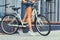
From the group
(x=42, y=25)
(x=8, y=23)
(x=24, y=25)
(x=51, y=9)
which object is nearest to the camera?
(x=42, y=25)

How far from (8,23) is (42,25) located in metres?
1.33

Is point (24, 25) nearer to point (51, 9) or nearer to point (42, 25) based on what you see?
point (42, 25)

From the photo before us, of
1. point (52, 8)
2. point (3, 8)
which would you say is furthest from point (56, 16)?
point (3, 8)

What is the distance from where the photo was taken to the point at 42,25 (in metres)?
10.7

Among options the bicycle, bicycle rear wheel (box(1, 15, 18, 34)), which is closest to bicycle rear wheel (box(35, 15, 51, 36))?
the bicycle

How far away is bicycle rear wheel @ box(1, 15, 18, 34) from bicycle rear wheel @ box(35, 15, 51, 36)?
793 millimetres

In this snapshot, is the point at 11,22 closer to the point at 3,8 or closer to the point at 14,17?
the point at 14,17

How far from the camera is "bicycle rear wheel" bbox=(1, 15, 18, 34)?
35.3 feet

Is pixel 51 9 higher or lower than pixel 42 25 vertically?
higher

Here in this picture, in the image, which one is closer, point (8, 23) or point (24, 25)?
point (24, 25)

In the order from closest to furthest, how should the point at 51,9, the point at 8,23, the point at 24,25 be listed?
the point at 24,25 < the point at 8,23 < the point at 51,9

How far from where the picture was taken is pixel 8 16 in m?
10.8

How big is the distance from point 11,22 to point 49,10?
8.66 ft

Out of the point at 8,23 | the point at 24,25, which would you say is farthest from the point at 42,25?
the point at 8,23
